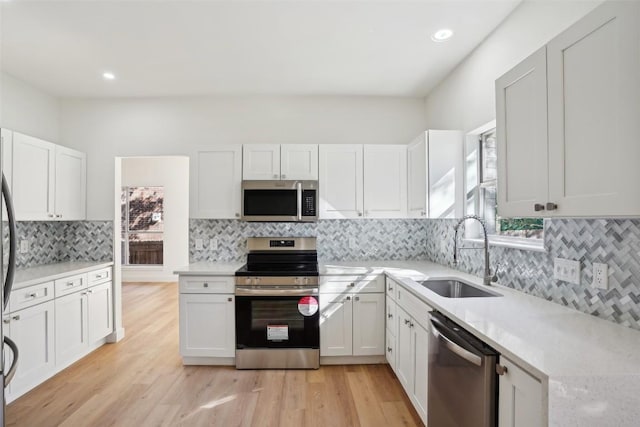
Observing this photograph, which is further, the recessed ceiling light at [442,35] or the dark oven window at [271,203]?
the dark oven window at [271,203]

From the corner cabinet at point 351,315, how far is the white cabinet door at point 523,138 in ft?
4.96

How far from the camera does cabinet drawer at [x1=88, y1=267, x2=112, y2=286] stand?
3.18 m

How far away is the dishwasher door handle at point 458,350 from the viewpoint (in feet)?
4.30

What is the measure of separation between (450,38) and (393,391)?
269 centimetres

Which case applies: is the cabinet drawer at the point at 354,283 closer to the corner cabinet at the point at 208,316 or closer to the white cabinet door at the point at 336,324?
the white cabinet door at the point at 336,324

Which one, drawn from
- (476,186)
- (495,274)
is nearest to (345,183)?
(476,186)

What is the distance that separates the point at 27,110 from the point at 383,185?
354 cm

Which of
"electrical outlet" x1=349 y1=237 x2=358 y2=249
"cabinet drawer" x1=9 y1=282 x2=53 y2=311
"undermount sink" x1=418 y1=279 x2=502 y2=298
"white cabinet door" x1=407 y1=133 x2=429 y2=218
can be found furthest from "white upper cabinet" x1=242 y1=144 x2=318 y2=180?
"cabinet drawer" x1=9 y1=282 x2=53 y2=311

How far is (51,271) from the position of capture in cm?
291

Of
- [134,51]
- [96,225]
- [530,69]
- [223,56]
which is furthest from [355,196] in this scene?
[96,225]

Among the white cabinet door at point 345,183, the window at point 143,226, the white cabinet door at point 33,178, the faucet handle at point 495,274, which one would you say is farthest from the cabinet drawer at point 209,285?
the window at point 143,226

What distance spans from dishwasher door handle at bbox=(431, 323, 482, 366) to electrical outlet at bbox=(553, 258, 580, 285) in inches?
28.3

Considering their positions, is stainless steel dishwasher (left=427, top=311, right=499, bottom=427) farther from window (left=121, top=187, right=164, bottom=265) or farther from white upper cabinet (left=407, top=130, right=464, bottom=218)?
window (left=121, top=187, right=164, bottom=265)

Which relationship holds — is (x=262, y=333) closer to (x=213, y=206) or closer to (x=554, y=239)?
(x=213, y=206)
